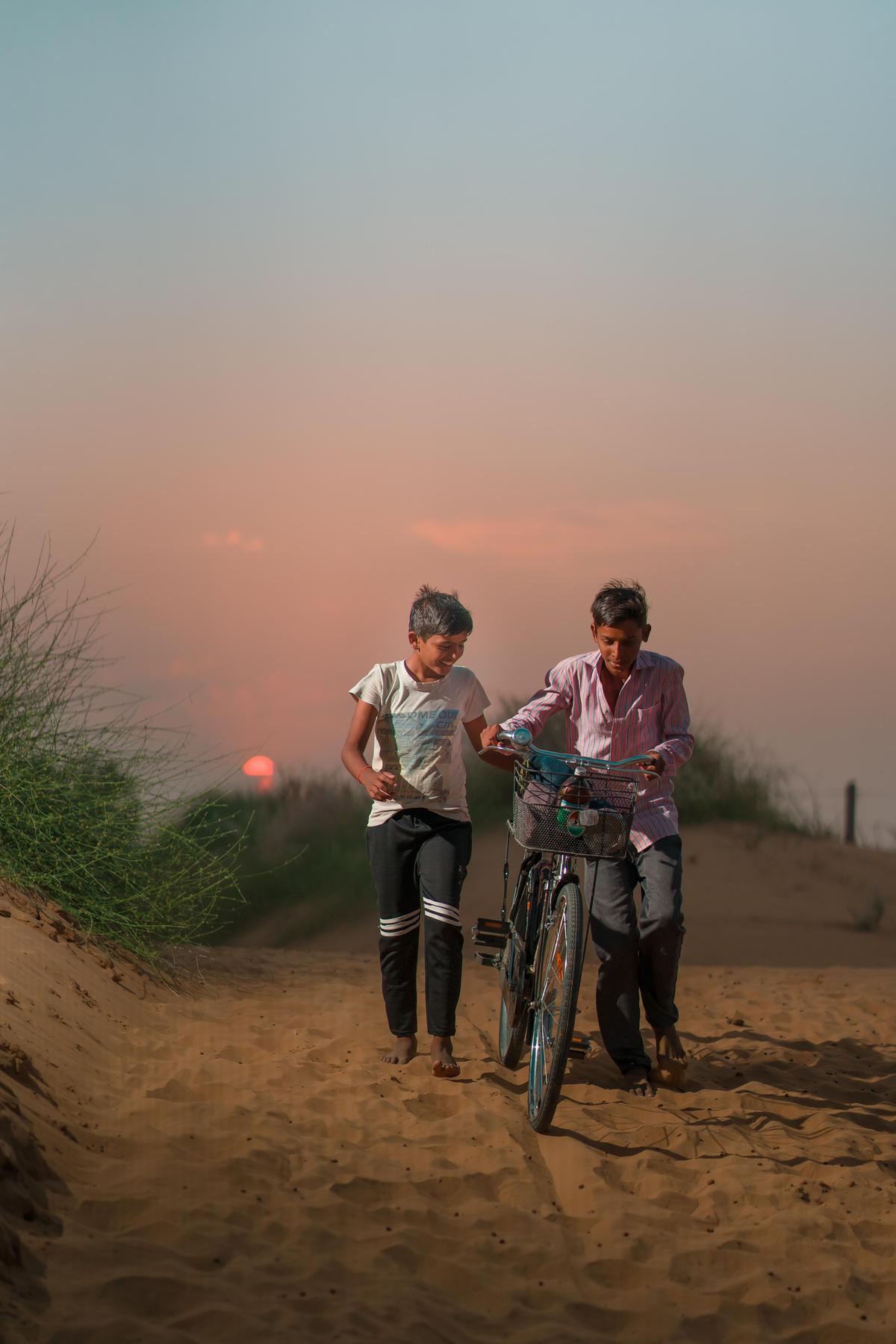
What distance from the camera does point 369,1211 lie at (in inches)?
176

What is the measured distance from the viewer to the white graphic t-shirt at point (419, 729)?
5680mm

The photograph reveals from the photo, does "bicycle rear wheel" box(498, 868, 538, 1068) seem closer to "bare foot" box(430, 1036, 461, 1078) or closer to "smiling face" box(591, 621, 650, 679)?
"bare foot" box(430, 1036, 461, 1078)

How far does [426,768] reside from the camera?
224 inches

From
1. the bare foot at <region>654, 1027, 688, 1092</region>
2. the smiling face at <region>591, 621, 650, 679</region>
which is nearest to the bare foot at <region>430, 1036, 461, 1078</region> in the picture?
the bare foot at <region>654, 1027, 688, 1092</region>

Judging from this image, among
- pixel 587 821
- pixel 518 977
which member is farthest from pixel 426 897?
pixel 587 821

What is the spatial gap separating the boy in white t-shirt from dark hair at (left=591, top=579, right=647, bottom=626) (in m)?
0.56

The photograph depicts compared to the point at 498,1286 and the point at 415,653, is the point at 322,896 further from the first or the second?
the point at 498,1286

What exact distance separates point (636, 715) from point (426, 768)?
3.03 feet

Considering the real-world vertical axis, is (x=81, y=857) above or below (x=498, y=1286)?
above

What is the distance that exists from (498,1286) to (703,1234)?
2.85 ft

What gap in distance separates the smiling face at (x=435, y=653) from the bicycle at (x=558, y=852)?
529mm

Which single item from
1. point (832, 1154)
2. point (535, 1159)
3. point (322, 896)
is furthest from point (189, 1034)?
point (322, 896)

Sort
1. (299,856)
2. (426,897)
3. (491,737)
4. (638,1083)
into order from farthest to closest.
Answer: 1. (299,856)
2. (638,1083)
3. (426,897)
4. (491,737)

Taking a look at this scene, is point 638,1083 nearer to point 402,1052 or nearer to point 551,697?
point 402,1052
